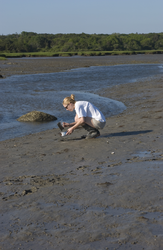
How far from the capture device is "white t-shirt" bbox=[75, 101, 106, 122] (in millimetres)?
6880

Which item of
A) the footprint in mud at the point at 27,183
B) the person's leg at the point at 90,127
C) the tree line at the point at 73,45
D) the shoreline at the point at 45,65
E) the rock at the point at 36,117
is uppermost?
Result: the tree line at the point at 73,45

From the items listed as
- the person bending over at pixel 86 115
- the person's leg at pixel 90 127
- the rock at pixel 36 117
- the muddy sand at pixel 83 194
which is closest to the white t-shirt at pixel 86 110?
the person bending over at pixel 86 115

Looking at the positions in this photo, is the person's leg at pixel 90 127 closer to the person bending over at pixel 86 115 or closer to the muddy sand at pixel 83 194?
the person bending over at pixel 86 115

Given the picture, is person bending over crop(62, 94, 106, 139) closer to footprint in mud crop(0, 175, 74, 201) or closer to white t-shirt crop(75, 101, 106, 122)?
white t-shirt crop(75, 101, 106, 122)

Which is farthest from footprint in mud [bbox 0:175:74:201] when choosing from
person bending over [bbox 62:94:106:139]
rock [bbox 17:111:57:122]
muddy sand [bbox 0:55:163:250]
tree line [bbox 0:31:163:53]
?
tree line [bbox 0:31:163:53]

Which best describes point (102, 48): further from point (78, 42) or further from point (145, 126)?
point (145, 126)

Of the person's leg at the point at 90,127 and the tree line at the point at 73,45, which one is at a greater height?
the tree line at the point at 73,45

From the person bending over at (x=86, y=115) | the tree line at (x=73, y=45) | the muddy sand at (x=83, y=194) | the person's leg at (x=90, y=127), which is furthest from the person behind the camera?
the tree line at (x=73, y=45)

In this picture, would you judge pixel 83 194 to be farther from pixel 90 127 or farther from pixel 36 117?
pixel 36 117

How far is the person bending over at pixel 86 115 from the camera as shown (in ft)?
22.4

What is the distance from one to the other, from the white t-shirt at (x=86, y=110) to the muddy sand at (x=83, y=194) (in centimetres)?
61

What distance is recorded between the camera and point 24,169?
5.59 meters

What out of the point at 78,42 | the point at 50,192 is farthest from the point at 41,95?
the point at 78,42

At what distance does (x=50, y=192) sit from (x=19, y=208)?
0.59 meters
